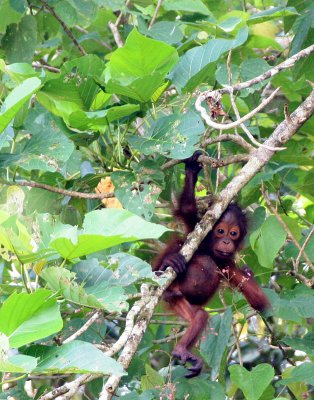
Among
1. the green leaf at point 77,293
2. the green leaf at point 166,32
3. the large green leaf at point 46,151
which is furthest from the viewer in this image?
the green leaf at point 166,32

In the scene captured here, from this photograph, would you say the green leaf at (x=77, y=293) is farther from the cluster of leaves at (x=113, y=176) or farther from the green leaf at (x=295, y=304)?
the green leaf at (x=295, y=304)

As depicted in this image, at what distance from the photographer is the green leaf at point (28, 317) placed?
250cm

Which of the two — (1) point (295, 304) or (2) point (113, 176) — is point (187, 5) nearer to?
(2) point (113, 176)

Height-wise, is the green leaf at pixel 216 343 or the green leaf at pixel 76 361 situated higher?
the green leaf at pixel 76 361

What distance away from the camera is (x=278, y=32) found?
668cm

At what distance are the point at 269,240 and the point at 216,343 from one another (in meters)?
0.61

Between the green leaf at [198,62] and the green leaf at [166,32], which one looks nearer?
the green leaf at [198,62]

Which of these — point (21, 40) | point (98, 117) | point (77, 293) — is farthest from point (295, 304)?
Answer: point (21, 40)

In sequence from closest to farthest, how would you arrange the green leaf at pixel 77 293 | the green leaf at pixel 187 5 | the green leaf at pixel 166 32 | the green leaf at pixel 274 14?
the green leaf at pixel 77 293, the green leaf at pixel 274 14, the green leaf at pixel 187 5, the green leaf at pixel 166 32

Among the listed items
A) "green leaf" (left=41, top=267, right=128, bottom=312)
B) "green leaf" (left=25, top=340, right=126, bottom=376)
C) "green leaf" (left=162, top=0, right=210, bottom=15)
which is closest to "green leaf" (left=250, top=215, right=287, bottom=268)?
"green leaf" (left=162, top=0, right=210, bottom=15)

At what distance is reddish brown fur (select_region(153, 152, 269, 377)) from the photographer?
4.47 meters

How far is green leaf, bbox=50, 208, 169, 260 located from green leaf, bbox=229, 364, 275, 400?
1.26 meters

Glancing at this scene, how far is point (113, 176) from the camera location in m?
3.86

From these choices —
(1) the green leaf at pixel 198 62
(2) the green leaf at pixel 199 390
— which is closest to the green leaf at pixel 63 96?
(1) the green leaf at pixel 198 62
